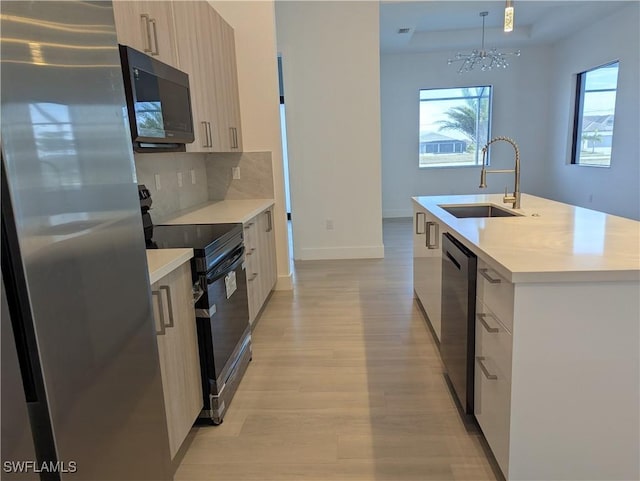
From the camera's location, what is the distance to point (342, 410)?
2.13m

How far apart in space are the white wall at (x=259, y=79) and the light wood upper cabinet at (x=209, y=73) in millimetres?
92

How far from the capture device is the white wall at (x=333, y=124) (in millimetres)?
4715

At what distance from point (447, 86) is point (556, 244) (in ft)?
22.8

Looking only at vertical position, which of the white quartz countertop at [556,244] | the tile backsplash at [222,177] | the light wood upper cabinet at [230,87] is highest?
the light wood upper cabinet at [230,87]

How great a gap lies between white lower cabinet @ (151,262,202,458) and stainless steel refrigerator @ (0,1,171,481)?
366 millimetres

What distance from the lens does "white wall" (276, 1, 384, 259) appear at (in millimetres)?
4715

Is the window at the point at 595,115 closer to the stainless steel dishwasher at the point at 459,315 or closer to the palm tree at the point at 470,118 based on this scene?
the palm tree at the point at 470,118

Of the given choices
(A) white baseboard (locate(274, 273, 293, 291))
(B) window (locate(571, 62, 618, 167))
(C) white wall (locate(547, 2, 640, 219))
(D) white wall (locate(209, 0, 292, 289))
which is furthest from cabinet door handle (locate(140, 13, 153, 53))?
(B) window (locate(571, 62, 618, 167))

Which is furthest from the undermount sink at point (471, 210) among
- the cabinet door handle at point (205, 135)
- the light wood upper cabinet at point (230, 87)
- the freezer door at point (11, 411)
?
the freezer door at point (11, 411)

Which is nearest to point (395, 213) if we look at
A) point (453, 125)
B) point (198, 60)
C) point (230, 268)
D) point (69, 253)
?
point (453, 125)

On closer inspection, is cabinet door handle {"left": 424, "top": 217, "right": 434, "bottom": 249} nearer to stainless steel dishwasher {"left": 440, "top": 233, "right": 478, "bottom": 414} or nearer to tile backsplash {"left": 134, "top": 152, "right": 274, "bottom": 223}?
stainless steel dishwasher {"left": 440, "top": 233, "right": 478, "bottom": 414}

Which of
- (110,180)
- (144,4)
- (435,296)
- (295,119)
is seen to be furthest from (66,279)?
(295,119)

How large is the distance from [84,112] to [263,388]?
1.84 metres

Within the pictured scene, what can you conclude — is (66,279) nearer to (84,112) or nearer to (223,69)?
(84,112)
